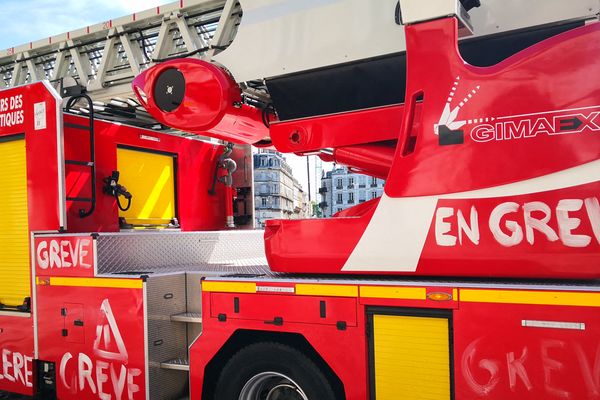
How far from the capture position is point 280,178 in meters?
31.1

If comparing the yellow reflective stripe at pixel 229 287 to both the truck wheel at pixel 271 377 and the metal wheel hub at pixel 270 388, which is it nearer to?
the truck wheel at pixel 271 377

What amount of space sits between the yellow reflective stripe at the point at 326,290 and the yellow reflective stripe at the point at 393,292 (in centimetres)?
6

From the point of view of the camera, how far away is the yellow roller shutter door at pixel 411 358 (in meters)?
2.86

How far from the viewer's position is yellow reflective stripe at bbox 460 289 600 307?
2479 millimetres

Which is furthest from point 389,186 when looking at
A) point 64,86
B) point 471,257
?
point 64,86

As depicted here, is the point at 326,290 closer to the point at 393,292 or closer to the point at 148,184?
the point at 393,292

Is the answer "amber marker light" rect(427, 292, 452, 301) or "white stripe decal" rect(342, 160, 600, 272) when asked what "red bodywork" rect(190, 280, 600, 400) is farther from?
"white stripe decal" rect(342, 160, 600, 272)

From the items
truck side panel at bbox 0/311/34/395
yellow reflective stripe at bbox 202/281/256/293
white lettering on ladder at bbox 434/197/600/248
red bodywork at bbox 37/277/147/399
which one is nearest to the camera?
white lettering on ladder at bbox 434/197/600/248

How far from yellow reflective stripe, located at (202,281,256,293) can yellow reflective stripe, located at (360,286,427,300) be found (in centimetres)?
75

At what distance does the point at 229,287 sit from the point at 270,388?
2.31 ft

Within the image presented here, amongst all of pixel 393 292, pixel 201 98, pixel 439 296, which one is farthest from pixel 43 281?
pixel 439 296

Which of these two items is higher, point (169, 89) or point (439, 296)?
point (169, 89)

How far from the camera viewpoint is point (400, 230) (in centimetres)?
301

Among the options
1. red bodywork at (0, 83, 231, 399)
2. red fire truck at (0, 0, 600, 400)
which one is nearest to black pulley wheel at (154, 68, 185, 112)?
red fire truck at (0, 0, 600, 400)
